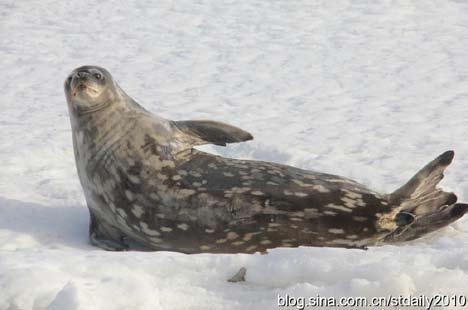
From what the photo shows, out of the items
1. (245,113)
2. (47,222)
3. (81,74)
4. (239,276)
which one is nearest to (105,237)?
(47,222)

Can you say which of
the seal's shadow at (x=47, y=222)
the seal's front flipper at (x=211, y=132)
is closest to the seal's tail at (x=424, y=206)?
the seal's front flipper at (x=211, y=132)

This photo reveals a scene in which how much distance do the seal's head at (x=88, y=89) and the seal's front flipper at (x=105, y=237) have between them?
61 cm

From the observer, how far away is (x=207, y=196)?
15.1ft

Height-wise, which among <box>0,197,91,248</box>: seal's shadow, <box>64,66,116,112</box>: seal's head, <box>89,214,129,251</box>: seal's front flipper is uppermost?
<box>64,66,116,112</box>: seal's head

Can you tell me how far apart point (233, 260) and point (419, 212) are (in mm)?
1491

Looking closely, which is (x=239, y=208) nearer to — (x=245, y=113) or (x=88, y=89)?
(x=88, y=89)

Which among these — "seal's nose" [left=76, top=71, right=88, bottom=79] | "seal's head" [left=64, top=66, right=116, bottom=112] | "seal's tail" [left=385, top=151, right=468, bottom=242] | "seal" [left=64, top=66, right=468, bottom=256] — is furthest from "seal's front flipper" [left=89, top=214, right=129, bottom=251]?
"seal's tail" [left=385, top=151, right=468, bottom=242]

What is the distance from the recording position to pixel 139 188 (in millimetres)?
4707

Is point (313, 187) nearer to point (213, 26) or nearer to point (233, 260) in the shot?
point (233, 260)

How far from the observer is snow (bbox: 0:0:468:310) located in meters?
3.32

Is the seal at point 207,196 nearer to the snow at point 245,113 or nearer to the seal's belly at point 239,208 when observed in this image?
the seal's belly at point 239,208

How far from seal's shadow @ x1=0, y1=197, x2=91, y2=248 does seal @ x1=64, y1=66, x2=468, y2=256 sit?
0.46 ft

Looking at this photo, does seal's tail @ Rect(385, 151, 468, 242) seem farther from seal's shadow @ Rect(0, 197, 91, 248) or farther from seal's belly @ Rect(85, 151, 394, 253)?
seal's shadow @ Rect(0, 197, 91, 248)

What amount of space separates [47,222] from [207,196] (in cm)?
103
